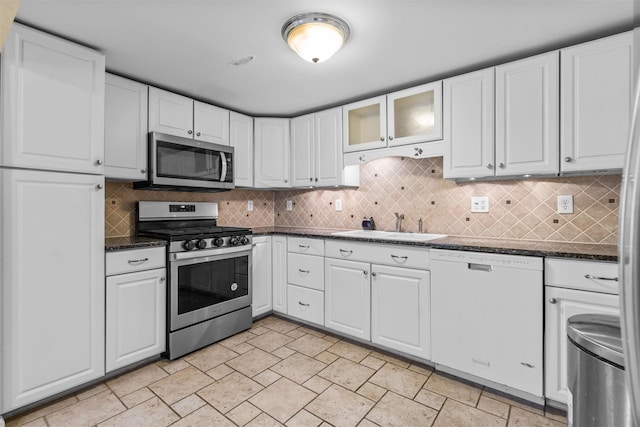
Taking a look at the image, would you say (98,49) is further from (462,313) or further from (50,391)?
(462,313)

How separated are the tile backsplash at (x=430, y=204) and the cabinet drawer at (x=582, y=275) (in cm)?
58

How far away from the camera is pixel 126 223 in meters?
2.76

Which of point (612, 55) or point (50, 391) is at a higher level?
point (612, 55)

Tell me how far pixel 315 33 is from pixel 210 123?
65.2 inches

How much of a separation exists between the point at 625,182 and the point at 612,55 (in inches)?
84.0

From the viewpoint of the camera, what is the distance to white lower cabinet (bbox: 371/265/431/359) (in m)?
2.28

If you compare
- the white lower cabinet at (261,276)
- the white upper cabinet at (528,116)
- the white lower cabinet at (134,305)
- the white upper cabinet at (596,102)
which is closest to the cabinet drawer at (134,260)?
the white lower cabinet at (134,305)

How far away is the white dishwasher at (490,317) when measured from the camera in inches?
72.9

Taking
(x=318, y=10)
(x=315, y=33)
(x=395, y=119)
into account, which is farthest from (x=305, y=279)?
(x=318, y=10)

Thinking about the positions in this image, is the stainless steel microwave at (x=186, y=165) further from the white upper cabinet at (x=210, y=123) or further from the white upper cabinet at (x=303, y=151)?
the white upper cabinet at (x=303, y=151)

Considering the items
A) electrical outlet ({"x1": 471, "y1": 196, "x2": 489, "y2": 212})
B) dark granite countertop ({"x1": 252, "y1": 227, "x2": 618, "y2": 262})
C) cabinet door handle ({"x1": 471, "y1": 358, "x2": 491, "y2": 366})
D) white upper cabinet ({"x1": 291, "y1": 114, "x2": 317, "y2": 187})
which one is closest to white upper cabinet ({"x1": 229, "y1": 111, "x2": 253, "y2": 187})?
white upper cabinet ({"x1": 291, "y1": 114, "x2": 317, "y2": 187})

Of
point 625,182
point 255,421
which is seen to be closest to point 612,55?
point 625,182

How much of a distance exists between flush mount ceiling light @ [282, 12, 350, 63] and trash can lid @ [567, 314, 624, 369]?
174 cm

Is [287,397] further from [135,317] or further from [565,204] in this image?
[565,204]
